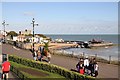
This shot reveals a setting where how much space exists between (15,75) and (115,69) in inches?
352

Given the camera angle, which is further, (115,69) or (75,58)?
(75,58)

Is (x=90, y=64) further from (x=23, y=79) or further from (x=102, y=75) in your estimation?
(x=23, y=79)

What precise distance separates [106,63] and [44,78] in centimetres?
1109

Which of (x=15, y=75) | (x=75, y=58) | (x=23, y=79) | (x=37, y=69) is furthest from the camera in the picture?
(x=75, y=58)

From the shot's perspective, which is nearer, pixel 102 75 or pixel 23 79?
pixel 23 79

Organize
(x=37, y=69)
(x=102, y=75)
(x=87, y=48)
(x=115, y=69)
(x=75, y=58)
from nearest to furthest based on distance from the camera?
(x=102, y=75) → (x=37, y=69) → (x=115, y=69) → (x=75, y=58) → (x=87, y=48)

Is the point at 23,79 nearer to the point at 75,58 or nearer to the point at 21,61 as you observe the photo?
the point at 21,61

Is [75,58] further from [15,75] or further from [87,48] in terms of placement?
[87,48]

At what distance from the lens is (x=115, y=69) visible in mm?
23922

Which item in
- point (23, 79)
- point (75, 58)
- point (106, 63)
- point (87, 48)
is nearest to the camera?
point (23, 79)

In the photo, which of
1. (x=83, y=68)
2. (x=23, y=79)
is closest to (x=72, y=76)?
(x=83, y=68)

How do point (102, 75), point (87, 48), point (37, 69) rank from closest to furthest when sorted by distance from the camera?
point (102, 75) < point (37, 69) < point (87, 48)

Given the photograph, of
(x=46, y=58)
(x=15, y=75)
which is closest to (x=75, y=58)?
(x=46, y=58)

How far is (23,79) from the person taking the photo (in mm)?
17219
